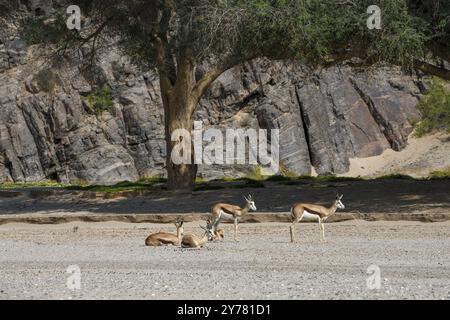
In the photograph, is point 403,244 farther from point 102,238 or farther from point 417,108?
point 417,108

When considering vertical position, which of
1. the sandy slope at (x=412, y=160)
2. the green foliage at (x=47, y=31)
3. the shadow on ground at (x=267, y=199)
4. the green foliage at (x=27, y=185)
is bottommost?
the shadow on ground at (x=267, y=199)

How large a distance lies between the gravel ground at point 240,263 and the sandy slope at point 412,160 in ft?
93.5

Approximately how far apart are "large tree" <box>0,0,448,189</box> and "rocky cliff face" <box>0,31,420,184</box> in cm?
2031

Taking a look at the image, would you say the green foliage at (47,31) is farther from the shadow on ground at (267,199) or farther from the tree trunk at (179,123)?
the shadow on ground at (267,199)

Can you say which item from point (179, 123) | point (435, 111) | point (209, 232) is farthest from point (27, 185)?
point (209, 232)

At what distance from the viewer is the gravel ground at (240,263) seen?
13617 mm

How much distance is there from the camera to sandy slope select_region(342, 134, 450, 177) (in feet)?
178

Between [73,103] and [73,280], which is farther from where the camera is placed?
[73,103]

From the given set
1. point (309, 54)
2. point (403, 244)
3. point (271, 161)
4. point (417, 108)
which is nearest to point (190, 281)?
point (403, 244)

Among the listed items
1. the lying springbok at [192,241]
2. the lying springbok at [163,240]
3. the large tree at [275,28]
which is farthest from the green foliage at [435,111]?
the lying springbok at [192,241]

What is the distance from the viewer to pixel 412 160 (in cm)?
5688

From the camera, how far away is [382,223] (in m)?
26.5

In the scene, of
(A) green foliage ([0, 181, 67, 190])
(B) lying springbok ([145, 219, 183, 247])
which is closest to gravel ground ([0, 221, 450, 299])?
(B) lying springbok ([145, 219, 183, 247])

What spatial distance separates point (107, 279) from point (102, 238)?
1022 cm
